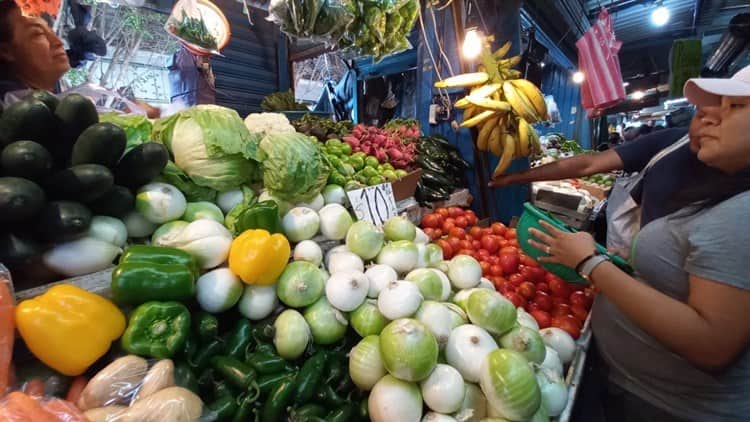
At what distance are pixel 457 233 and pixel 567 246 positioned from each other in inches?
49.8

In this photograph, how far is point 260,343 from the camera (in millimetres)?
1267

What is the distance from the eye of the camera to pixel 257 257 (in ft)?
4.06

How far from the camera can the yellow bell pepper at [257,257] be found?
1242 mm

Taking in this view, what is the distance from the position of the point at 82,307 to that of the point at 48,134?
631 millimetres

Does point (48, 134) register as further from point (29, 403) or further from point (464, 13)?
point (464, 13)

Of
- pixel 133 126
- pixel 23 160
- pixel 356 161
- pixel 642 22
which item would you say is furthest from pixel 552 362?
pixel 642 22

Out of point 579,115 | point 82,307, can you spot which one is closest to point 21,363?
point 82,307

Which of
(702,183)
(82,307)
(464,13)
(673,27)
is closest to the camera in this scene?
(82,307)

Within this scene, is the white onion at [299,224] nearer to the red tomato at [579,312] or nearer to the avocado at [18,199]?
the avocado at [18,199]

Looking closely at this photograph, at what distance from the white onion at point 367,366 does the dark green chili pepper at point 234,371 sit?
1.20ft

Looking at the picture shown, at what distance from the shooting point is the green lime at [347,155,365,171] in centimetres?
269

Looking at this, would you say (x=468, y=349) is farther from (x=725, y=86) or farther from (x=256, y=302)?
(x=725, y=86)

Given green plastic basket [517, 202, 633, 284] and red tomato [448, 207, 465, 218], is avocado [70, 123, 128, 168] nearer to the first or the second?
green plastic basket [517, 202, 633, 284]

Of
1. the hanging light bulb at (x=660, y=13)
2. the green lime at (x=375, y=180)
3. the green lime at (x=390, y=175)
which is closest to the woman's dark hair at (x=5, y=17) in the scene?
the green lime at (x=375, y=180)
